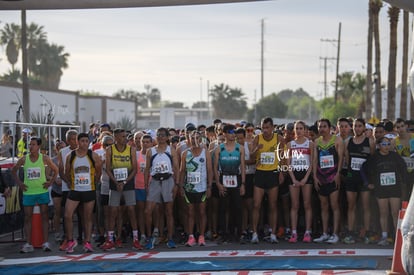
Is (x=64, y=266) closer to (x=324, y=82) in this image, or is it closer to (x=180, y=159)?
(x=180, y=159)

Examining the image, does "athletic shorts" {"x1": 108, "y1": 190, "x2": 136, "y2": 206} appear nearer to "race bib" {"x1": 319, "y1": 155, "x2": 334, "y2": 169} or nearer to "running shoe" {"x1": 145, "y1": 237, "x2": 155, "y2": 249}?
"running shoe" {"x1": 145, "y1": 237, "x2": 155, "y2": 249}

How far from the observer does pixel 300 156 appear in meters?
12.1

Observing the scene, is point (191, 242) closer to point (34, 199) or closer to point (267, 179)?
point (267, 179)

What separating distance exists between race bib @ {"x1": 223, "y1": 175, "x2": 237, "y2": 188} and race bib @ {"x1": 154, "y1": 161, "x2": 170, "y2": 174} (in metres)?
1.04

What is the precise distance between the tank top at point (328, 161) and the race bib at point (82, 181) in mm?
3967

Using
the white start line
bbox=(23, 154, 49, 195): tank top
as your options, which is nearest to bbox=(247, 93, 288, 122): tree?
bbox=(23, 154, 49, 195): tank top

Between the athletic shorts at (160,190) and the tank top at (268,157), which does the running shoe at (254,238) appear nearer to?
the tank top at (268,157)

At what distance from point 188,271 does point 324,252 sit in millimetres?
2493

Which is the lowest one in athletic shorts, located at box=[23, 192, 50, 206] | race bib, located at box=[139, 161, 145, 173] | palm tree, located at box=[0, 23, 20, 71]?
athletic shorts, located at box=[23, 192, 50, 206]

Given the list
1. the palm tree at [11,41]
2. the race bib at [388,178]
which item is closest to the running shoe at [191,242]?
the race bib at [388,178]

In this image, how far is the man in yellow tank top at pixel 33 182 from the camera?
470 inches

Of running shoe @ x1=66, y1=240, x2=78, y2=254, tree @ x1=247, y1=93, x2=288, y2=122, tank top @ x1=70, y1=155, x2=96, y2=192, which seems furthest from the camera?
tree @ x1=247, y1=93, x2=288, y2=122

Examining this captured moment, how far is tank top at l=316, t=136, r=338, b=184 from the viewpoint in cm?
1196

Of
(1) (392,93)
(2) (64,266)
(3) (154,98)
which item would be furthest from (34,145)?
(3) (154,98)
